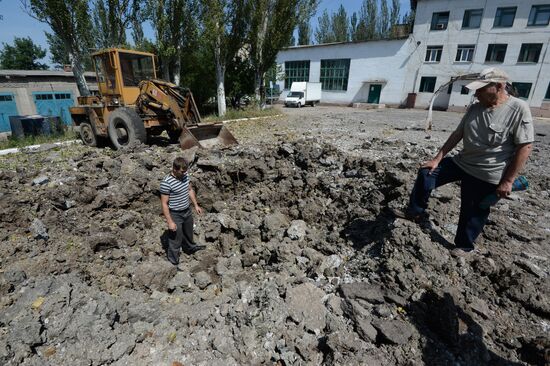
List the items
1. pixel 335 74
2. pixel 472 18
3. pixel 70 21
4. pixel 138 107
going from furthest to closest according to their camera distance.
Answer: pixel 335 74 → pixel 472 18 → pixel 70 21 → pixel 138 107

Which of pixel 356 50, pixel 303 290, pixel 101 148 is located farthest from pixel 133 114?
pixel 356 50

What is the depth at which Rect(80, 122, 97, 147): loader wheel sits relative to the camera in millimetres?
8125

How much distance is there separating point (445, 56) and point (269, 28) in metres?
14.7

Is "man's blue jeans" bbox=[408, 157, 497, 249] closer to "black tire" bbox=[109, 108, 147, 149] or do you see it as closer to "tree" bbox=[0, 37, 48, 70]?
"black tire" bbox=[109, 108, 147, 149]

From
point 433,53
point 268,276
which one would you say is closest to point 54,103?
point 268,276

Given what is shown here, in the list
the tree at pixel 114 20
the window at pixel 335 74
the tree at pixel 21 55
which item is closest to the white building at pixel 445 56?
the window at pixel 335 74

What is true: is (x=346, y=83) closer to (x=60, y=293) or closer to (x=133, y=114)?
(x=133, y=114)

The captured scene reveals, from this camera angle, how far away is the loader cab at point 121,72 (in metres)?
7.28

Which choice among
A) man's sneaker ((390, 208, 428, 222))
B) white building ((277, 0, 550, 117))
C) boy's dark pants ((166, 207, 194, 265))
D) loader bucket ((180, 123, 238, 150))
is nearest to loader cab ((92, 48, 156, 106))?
loader bucket ((180, 123, 238, 150))

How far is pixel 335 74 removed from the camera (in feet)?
93.7

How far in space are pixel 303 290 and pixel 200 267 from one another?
166 centimetres

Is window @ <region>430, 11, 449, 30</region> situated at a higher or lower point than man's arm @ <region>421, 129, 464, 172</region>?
higher

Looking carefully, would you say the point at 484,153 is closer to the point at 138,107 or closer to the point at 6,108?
the point at 138,107

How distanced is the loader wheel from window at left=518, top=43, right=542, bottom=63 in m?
26.4
